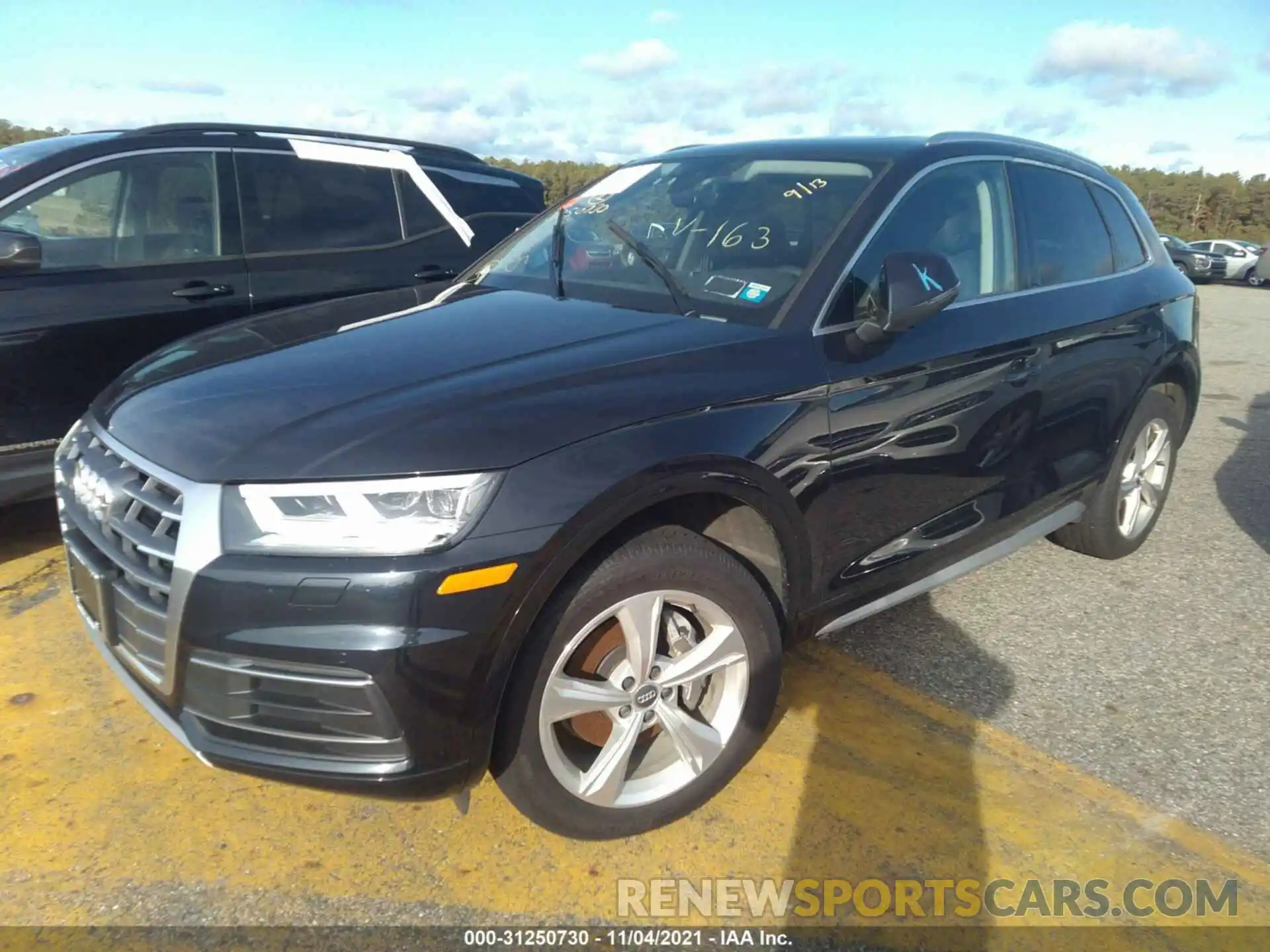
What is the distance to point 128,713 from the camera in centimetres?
289

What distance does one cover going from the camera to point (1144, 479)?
4320mm

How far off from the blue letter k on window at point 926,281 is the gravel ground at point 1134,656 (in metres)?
1.38

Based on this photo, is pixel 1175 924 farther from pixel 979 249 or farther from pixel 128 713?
pixel 128 713

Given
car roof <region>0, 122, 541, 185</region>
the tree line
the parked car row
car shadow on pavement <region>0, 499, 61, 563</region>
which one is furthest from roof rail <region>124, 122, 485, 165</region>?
the tree line

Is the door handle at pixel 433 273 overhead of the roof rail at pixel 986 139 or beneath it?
beneath

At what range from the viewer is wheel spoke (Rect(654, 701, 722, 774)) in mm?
2387

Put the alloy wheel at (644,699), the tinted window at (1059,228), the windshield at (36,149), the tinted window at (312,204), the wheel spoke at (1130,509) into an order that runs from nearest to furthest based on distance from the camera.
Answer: the alloy wheel at (644,699)
the tinted window at (1059,228)
the windshield at (36,149)
the wheel spoke at (1130,509)
the tinted window at (312,204)

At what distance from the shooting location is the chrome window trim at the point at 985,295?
2.66 meters

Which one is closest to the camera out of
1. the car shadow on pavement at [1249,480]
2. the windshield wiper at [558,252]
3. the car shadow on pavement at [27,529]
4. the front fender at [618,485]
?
the front fender at [618,485]

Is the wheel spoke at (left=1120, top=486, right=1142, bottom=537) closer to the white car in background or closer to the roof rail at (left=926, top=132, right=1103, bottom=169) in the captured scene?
the roof rail at (left=926, top=132, right=1103, bottom=169)

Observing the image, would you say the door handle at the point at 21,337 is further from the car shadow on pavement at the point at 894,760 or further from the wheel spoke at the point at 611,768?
the car shadow on pavement at the point at 894,760

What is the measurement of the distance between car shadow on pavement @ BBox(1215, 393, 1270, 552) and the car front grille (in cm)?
481

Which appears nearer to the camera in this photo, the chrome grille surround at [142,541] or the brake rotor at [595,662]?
the chrome grille surround at [142,541]

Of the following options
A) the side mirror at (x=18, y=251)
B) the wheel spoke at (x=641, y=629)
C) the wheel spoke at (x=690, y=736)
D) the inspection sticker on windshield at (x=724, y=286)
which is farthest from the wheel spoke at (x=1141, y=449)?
the side mirror at (x=18, y=251)
